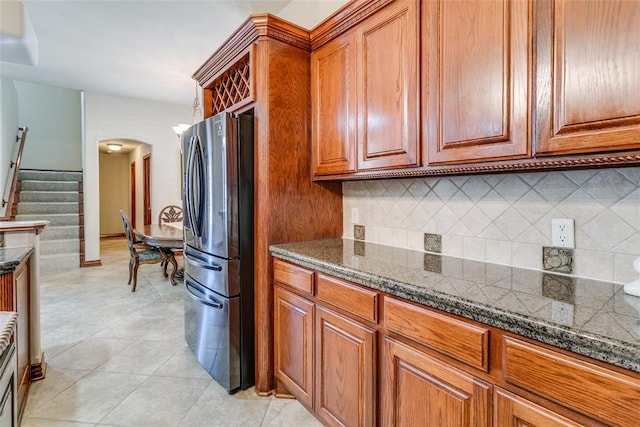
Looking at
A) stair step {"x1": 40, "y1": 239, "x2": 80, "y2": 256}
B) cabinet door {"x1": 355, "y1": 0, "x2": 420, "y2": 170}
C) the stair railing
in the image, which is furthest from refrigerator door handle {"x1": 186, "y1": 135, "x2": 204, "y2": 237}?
stair step {"x1": 40, "y1": 239, "x2": 80, "y2": 256}

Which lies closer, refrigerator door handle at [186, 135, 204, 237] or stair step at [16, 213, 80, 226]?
refrigerator door handle at [186, 135, 204, 237]

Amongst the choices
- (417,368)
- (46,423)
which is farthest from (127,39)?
(417,368)

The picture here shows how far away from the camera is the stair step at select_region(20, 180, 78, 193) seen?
19.9ft

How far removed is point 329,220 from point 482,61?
1.35 metres

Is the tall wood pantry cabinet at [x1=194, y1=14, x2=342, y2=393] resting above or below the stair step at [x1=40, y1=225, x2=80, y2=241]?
above

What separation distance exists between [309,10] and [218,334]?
254 centimetres

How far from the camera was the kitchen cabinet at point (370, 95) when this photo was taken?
1.55 metres

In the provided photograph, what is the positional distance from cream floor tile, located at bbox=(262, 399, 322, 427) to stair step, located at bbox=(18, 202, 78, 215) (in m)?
6.00

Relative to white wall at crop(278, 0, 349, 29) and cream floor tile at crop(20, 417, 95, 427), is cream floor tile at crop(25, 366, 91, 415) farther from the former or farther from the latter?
white wall at crop(278, 0, 349, 29)

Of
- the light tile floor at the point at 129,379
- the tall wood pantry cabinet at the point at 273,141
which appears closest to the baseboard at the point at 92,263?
the light tile floor at the point at 129,379

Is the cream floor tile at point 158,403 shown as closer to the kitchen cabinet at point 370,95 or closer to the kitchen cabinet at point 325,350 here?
the kitchen cabinet at point 325,350

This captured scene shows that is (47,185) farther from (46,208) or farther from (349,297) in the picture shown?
(349,297)

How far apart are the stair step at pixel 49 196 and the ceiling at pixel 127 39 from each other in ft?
6.30

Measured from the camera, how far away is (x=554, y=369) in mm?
854
